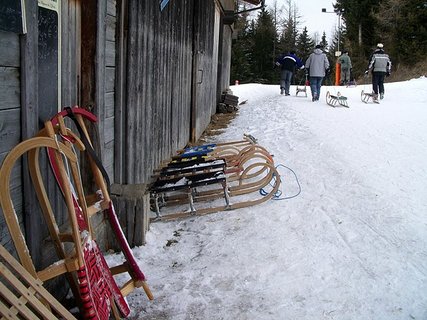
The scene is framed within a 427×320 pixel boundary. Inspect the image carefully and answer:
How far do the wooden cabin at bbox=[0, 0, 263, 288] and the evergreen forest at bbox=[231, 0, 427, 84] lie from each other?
16373 mm

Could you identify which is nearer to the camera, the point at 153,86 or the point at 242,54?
the point at 153,86

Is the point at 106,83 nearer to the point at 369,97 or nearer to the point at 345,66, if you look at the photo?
the point at 369,97

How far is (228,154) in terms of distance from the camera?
6965 millimetres

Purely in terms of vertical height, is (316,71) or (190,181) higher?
(316,71)

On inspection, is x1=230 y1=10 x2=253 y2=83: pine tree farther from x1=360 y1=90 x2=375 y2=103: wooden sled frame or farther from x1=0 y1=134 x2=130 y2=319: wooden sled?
x1=0 y1=134 x2=130 y2=319: wooden sled

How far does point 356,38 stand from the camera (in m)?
38.9

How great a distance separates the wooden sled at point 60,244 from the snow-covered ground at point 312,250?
28.1 inches

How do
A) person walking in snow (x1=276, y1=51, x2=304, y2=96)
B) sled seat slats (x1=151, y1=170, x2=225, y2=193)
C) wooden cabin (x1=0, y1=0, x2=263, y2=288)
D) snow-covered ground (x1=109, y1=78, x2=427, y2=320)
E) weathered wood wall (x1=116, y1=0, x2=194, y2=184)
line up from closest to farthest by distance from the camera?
wooden cabin (x1=0, y1=0, x2=263, y2=288) < snow-covered ground (x1=109, y1=78, x2=427, y2=320) < weathered wood wall (x1=116, y1=0, x2=194, y2=184) < sled seat slats (x1=151, y1=170, x2=225, y2=193) < person walking in snow (x1=276, y1=51, x2=304, y2=96)

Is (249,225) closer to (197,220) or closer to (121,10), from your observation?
(197,220)

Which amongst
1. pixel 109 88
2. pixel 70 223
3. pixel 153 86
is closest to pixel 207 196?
pixel 153 86

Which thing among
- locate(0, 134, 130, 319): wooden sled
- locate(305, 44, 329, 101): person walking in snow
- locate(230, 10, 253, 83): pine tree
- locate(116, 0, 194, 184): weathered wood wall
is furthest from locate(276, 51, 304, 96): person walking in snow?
locate(230, 10, 253, 83): pine tree

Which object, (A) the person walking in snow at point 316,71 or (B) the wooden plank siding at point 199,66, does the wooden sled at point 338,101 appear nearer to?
(A) the person walking in snow at point 316,71

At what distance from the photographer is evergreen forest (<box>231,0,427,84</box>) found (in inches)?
1246

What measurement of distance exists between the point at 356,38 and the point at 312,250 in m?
38.1
